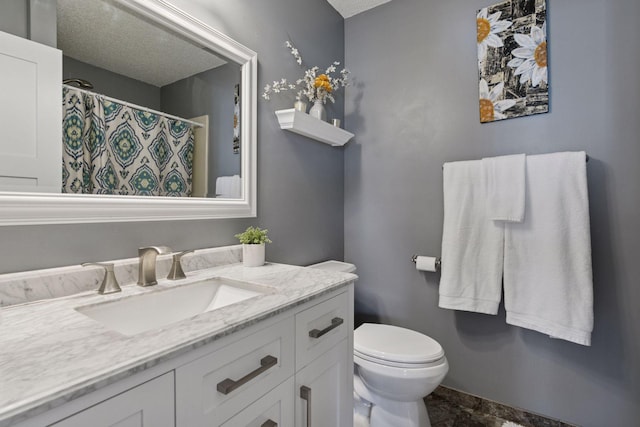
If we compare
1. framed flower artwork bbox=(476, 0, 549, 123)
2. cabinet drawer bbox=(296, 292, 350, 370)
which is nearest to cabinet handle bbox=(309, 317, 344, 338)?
cabinet drawer bbox=(296, 292, 350, 370)

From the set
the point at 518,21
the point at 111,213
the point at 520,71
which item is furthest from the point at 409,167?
the point at 111,213

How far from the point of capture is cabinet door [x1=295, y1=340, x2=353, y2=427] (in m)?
0.88

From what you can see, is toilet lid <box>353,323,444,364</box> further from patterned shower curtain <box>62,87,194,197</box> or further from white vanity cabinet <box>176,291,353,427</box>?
patterned shower curtain <box>62,87,194,197</box>

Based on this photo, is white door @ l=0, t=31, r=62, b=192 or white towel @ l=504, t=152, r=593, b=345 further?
white towel @ l=504, t=152, r=593, b=345

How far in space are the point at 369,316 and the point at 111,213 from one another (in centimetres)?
164

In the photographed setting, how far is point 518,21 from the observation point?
1.60 metres

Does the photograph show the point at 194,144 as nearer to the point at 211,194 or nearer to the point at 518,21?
the point at 211,194

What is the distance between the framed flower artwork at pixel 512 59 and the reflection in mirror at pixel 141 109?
51.9 inches

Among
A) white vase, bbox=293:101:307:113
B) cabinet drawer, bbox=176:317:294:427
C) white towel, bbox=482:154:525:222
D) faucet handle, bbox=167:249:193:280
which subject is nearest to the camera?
cabinet drawer, bbox=176:317:294:427

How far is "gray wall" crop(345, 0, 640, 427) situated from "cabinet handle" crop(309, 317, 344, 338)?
39.9 inches

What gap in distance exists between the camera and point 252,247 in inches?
50.4

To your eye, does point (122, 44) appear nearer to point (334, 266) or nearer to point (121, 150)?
point (121, 150)

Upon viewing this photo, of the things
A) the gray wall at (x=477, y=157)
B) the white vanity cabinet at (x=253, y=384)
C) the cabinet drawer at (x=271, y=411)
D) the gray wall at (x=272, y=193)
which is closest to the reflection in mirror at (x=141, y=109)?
the gray wall at (x=272, y=193)

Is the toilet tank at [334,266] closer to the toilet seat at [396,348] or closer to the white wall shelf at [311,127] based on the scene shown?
the toilet seat at [396,348]
